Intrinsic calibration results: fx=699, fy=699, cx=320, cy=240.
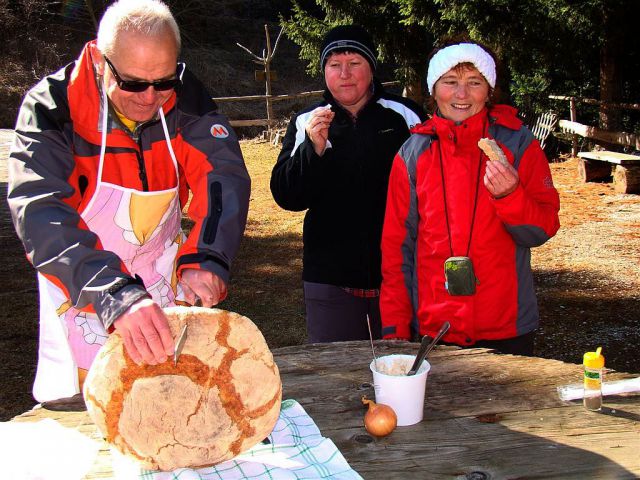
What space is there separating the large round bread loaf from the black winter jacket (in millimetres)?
1380

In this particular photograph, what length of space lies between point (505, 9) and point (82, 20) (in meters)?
21.4

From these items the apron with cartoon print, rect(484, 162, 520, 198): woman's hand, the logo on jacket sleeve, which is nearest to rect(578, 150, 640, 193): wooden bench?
rect(484, 162, 520, 198): woman's hand

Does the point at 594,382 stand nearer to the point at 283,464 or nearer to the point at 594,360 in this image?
the point at 594,360

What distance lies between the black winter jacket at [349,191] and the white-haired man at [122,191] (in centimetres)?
75

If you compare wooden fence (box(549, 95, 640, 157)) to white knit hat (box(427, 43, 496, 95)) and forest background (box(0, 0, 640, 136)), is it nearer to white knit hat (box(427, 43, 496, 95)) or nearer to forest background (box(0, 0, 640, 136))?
forest background (box(0, 0, 640, 136))

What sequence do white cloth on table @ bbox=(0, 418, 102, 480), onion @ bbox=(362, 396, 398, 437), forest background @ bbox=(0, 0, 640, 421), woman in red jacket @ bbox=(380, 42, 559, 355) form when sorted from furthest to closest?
forest background @ bbox=(0, 0, 640, 421)
woman in red jacket @ bbox=(380, 42, 559, 355)
onion @ bbox=(362, 396, 398, 437)
white cloth on table @ bbox=(0, 418, 102, 480)

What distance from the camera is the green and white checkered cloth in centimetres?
165

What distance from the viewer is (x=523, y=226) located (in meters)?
2.39

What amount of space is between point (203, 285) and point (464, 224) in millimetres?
1032

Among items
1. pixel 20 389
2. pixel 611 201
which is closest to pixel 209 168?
pixel 20 389

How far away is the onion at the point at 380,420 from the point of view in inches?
71.2

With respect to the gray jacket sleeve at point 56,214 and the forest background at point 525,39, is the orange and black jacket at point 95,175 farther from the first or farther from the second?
the forest background at point 525,39

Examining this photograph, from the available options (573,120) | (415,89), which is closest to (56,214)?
(415,89)

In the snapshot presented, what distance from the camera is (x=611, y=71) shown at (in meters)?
11.4
